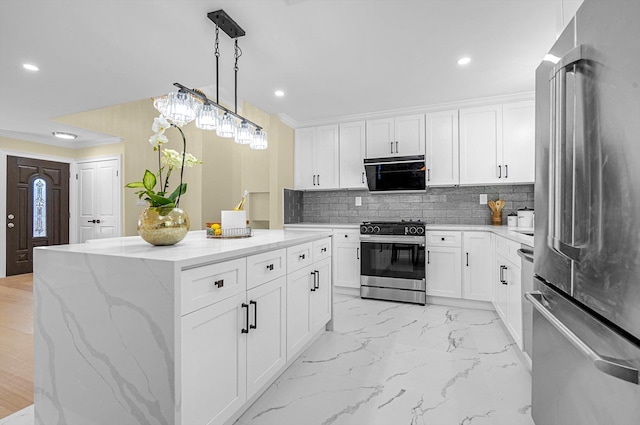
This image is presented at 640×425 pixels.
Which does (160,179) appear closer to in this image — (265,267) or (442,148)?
(265,267)

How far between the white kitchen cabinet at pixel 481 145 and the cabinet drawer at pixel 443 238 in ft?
2.35

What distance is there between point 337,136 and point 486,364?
126 inches

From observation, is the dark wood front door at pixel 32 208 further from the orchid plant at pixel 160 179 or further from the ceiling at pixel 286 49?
the orchid plant at pixel 160 179

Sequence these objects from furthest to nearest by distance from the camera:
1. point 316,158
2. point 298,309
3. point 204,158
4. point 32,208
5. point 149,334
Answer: point 204,158, point 32,208, point 316,158, point 298,309, point 149,334

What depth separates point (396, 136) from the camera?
413 cm

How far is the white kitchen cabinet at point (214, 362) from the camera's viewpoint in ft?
4.06

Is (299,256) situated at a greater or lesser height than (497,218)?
lesser

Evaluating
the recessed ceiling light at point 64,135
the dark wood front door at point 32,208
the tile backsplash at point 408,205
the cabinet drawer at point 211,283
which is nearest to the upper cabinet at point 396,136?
the tile backsplash at point 408,205

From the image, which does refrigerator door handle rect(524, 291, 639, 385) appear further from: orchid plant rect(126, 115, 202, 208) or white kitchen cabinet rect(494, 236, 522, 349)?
orchid plant rect(126, 115, 202, 208)

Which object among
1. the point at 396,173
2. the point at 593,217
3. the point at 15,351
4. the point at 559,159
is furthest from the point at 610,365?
the point at 15,351

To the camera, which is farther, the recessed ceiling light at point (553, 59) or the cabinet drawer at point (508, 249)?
the cabinet drawer at point (508, 249)

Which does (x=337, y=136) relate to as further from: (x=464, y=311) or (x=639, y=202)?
(x=639, y=202)

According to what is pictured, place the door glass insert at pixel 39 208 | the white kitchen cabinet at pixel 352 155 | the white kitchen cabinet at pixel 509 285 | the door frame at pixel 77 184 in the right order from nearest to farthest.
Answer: the white kitchen cabinet at pixel 509 285 < the white kitchen cabinet at pixel 352 155 < the door frame at pixel 77 184 < the door glass insert at pixel 39 208

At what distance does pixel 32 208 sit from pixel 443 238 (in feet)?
22.1
